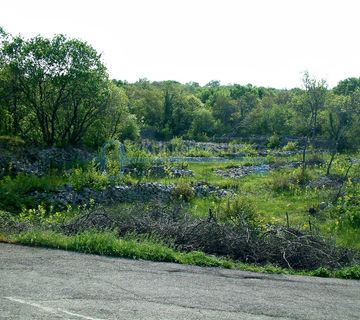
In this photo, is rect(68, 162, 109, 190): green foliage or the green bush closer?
rect(68, 162, 109, 190): green foliage

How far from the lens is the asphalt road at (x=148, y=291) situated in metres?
6.79

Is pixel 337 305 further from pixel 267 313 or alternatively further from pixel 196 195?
pixel 196 195

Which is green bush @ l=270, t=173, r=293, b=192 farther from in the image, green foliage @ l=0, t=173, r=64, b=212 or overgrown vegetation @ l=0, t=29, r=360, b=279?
green foliage @ l=0, t=173, r=64, b=212

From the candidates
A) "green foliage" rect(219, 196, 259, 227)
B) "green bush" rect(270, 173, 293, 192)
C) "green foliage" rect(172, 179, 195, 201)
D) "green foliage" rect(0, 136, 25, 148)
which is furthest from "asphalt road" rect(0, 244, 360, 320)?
"green foliage" rect(0, 136, 25, 148)

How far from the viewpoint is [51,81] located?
28062 millimetres

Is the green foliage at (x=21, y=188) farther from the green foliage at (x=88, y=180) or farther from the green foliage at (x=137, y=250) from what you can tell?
the green foliage at (x=137, y=250)

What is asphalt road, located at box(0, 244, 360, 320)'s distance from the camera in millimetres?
6785

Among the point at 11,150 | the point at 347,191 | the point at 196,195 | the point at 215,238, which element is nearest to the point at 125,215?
the point at 215,238

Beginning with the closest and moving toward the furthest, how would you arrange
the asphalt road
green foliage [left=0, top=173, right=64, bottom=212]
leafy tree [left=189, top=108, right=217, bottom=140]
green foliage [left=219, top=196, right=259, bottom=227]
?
the asphalt road
green foliage [left=219, top=196, right=259, bottom=227]
green foliage [left=0, top=173, right=64, bottom=212]
leafy tree [left=189, top=108, right=217, bottom=140]

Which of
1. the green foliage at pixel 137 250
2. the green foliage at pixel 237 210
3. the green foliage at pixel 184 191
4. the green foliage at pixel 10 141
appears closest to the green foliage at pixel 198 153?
the green foliage at pixel 10 141

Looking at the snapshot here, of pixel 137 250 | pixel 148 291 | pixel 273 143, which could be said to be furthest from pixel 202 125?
pixel 148 291

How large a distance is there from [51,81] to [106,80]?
146 inches

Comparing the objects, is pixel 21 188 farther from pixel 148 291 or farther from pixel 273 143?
pixel 273 143

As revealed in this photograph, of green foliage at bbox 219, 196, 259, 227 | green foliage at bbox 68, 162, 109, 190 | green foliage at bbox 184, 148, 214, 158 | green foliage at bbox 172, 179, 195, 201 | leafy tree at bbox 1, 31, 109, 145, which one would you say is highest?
leafy tree at bbox 1, 31, 109, 145
